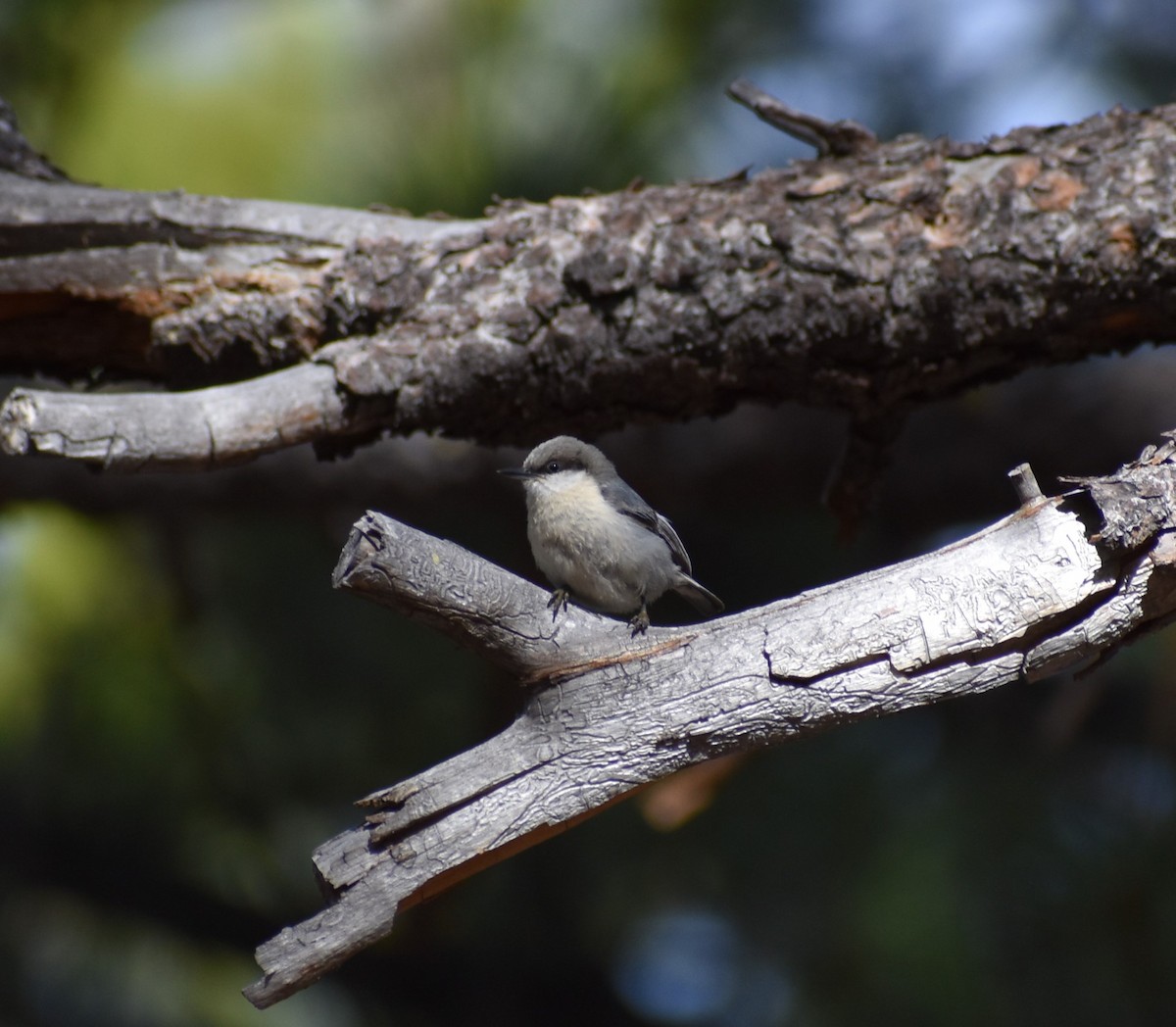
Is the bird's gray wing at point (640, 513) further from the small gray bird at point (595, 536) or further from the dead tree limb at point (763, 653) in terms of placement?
the dead tree limb at point (763, 653)

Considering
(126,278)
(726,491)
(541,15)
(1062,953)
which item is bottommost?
(1062,953)

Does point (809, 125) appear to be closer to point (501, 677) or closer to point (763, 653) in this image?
point (763, 653)

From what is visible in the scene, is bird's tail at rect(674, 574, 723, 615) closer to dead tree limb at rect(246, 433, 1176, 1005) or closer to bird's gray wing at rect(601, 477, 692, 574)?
bird's gray wing at rect(601, 477, 692, 574)

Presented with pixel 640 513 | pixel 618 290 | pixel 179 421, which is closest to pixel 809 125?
pixel 618 290

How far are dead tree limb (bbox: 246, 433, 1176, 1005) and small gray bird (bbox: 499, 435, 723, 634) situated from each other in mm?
867

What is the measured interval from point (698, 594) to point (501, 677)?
3.13 ft

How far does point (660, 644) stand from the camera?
72.1 inches

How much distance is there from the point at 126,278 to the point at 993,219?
183 centimetres

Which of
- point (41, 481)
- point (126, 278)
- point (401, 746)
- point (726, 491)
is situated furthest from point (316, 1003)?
point (126, 278)

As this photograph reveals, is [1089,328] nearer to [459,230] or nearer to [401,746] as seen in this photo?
[459,230]

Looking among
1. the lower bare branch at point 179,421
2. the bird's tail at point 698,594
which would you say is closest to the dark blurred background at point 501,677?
the bird's tail at point 698,594

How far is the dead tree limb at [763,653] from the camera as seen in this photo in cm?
172

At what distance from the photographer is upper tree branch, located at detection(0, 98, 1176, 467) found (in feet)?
7.45

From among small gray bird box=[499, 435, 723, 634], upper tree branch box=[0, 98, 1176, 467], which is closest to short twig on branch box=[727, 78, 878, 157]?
upper tree branch box=[0, 98, 1176, 467]
